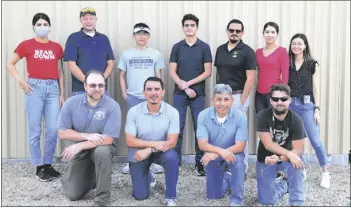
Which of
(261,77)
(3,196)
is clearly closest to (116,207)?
(3,196)

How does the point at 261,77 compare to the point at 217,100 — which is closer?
the point at 217,100

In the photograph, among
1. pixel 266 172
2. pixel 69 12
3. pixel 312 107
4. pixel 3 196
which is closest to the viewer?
pixel 266 172

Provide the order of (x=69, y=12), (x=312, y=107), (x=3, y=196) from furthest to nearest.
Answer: (x=69, y=12) → (x=312, y=107) → (x=3, y=196)

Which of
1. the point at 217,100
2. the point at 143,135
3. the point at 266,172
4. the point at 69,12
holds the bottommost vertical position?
the point at 266,172

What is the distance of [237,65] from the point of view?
5195 mm

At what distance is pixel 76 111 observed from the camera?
14.9ft

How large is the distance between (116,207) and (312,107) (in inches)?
96.4

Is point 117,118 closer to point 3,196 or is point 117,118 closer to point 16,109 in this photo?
point 3,196

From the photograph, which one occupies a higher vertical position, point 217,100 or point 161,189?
point 217,100

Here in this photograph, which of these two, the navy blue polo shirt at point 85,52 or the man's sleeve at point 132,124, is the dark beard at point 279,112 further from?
the navy blue polo shirt at point 85,52

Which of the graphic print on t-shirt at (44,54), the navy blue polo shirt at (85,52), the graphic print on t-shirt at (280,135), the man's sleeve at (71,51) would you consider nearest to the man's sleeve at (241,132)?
the graphic print on t-shirt at (280,135)

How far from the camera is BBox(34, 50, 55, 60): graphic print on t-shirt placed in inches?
210

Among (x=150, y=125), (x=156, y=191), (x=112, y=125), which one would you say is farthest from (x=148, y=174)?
(x=112, y=125)

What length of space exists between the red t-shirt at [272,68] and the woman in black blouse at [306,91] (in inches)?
5.1
